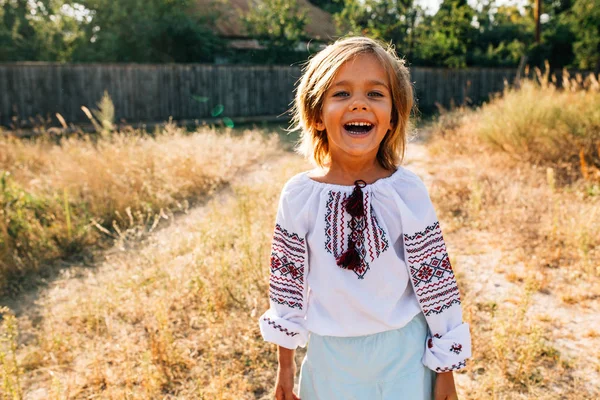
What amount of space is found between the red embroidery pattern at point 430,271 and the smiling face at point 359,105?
31 cm

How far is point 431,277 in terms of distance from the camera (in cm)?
161

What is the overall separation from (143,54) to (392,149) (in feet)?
52.2

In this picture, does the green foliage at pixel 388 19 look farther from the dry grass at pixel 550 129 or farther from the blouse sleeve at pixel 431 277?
the blouse sleeve at pixel 431 277

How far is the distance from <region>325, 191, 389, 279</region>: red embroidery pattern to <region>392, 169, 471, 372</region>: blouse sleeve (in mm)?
83

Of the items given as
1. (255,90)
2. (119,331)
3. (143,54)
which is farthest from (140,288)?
(143,54)

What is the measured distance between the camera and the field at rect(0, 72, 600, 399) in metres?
2.87

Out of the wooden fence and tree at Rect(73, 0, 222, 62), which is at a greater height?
tree at Rect(73, 0, 222, 62)

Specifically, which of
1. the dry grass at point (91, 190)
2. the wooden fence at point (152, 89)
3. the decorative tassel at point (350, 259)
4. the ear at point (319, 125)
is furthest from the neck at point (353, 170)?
the wooden fence at point (152, 89)

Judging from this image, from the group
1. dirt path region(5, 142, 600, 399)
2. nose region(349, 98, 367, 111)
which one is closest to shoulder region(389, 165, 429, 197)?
nose region(349, 98, 367, 111)

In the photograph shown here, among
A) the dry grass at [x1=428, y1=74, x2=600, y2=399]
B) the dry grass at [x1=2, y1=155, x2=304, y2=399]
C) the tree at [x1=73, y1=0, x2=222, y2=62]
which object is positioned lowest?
the dry grass at [x1=2, y1=155, x2=304, y2=399]

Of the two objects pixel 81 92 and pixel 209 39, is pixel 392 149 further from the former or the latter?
pixel 209 39

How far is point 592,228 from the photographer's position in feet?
14.4

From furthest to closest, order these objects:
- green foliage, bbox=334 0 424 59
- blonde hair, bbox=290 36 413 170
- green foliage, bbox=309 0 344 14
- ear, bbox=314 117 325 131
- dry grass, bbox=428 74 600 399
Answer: green foliage, bbox=309 0 344 14 → green foliage, bbox=334 0 424 59 → dry grass, bbox=428 74 600 399 → ear, bbox=314 117 325 131 → blonde hair, bbox=290 36 413 170

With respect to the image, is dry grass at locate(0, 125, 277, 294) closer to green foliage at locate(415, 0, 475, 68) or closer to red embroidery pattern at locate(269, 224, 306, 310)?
red embroidery pattern at locate(269, 224, 306, 310)
